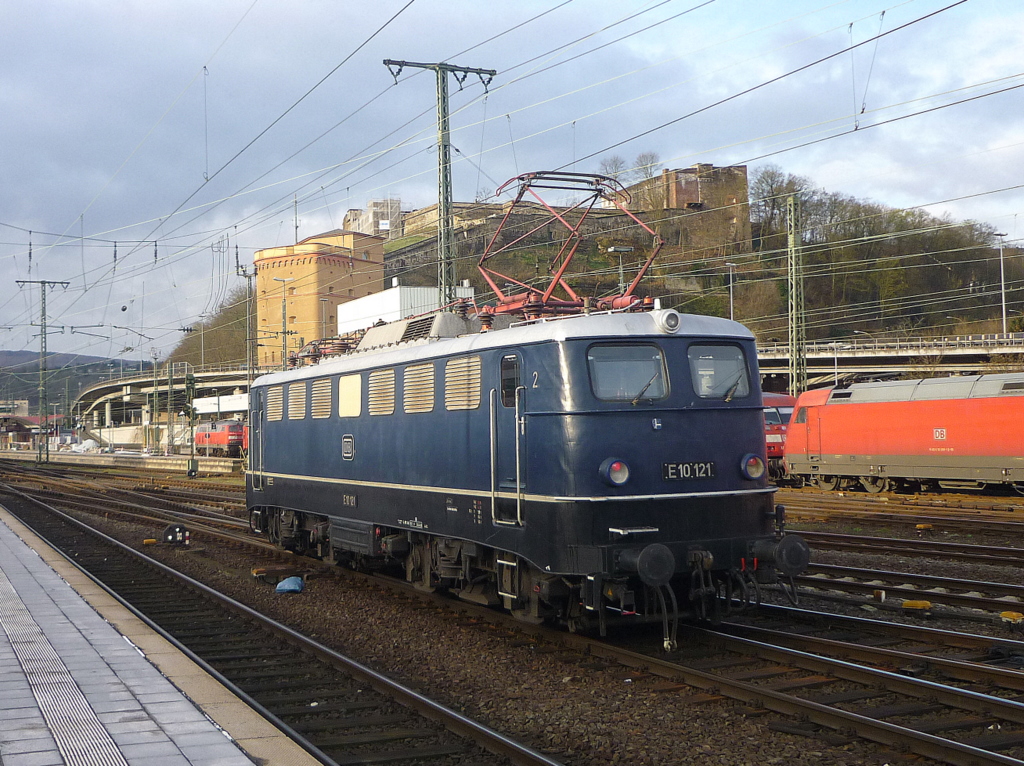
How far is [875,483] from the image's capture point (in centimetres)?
2911

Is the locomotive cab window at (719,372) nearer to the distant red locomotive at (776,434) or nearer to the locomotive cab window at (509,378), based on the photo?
the locomotive cab window at (509,378)

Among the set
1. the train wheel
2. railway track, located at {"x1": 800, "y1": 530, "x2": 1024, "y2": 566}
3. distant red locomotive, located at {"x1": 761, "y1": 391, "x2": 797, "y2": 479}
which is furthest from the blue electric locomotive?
distant red locomotive, located at {"x1": 761, "y1": 391, "x2": 797, "y2": 479}

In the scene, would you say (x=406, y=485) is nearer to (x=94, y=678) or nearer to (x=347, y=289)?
(x=94, y=678)

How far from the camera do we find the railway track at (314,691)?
677 cm

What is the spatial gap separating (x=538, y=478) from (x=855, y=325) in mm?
80073

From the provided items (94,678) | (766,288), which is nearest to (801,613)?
(94,678)

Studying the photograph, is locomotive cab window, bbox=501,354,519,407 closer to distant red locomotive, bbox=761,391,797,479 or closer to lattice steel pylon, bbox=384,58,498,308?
lattice steel pylon, bbox=384,58,498,308

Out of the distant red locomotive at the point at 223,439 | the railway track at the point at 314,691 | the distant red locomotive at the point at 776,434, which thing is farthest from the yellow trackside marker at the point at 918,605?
the distant red locomotive at the point at 223,439

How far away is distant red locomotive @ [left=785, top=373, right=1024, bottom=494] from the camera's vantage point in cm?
2430

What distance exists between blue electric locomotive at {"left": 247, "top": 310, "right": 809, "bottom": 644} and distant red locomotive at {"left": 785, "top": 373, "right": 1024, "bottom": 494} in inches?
676

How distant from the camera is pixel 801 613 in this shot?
10.3 m

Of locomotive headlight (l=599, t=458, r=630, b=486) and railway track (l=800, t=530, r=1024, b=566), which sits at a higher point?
locomotive headlight (l=599, t=458, r=630, b=486)

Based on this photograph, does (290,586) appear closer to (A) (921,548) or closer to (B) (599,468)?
(B) (599,468)

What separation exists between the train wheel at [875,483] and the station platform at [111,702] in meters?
23.3
